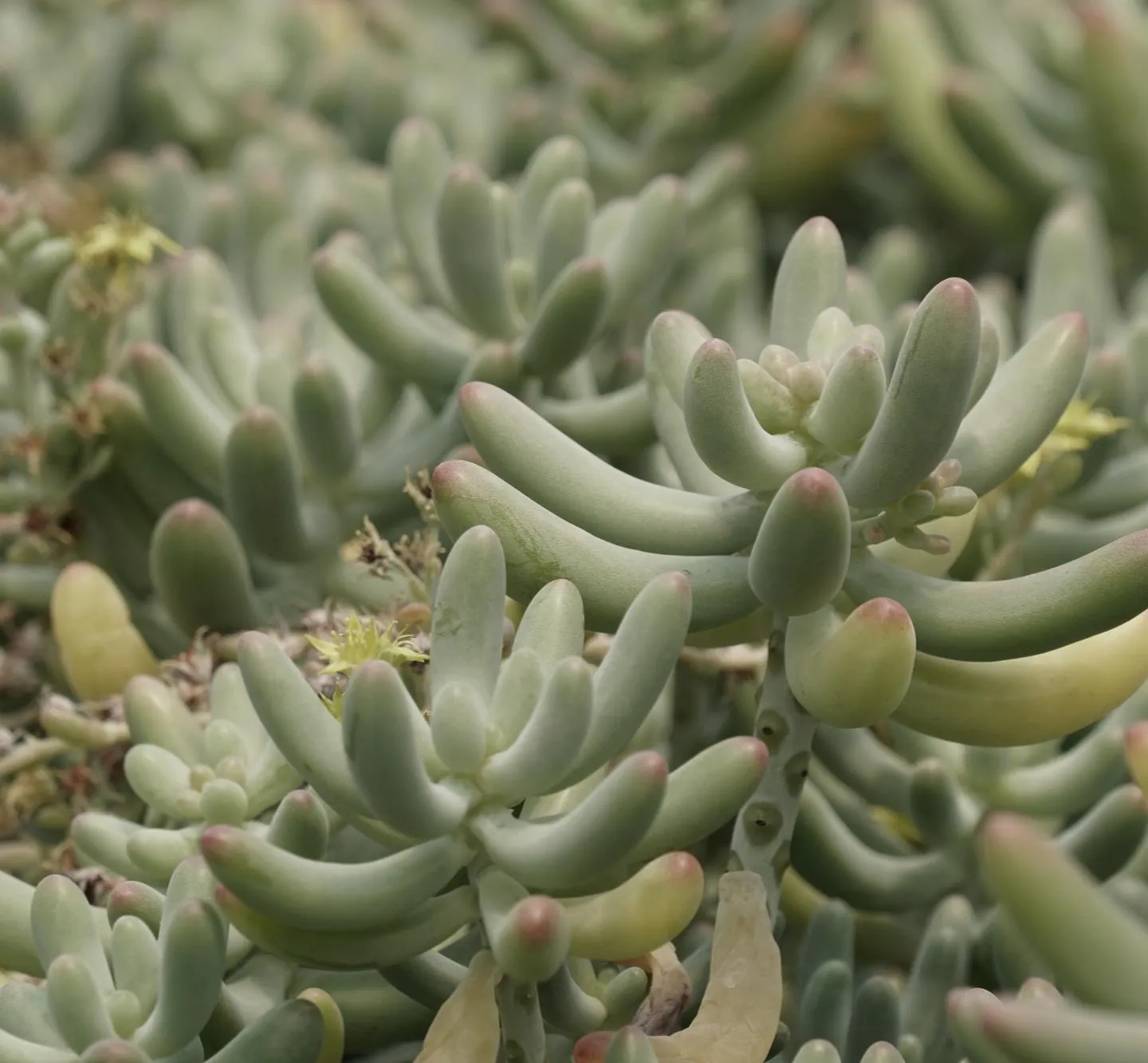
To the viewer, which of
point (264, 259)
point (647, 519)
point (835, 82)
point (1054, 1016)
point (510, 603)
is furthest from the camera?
point (835, 82)

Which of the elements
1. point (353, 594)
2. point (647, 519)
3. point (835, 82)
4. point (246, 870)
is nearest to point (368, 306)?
point (353, 594)

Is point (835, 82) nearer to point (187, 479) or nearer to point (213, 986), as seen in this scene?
point (187, 479)

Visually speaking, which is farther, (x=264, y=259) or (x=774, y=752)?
(x=264, y=259)

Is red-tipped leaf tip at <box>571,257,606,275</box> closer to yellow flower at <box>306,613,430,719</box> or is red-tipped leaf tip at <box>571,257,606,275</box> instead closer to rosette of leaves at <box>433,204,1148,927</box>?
rosette of leaves at <box>433,204,1148,927</box>

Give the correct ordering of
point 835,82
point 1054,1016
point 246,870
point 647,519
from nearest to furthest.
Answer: point 1054,1016
point 246,870
point 647,519
point 835,82

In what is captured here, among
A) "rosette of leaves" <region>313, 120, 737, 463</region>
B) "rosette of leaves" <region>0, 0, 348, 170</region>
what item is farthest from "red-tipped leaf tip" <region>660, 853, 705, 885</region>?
"rosette of leaves" <region>0, 0, 348, 170</region>

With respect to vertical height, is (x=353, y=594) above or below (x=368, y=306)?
below

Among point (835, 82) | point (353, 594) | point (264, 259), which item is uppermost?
point (835, 82)
